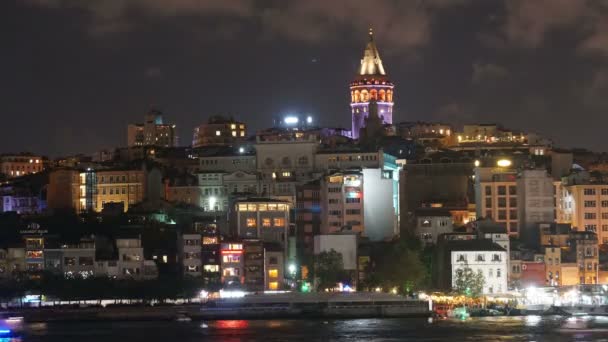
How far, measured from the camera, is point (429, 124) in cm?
11444

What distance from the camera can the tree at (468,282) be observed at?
63.4 meters

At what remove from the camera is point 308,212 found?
253 feet

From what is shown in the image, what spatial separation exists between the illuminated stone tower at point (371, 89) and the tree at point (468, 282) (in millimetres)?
53295

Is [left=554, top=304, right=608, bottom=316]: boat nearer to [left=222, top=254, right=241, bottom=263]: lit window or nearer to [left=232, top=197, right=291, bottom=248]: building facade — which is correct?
[left=222, top=254, right=241, bottom=263]: lit window

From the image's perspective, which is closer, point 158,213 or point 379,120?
point 158,213

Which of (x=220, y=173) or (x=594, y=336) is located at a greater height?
(x=220, y=173)

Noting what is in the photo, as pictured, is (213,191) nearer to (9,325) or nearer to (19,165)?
(9,325)

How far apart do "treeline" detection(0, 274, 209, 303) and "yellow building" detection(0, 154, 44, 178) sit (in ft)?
150

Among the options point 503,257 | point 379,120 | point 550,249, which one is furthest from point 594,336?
point 379,120

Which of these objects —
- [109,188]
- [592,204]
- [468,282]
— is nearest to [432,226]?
[468,282]

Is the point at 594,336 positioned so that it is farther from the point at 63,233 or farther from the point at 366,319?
the point at 63,233

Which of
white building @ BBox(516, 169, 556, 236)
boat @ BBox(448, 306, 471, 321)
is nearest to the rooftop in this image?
boat @ BBox(448, 306, 471, 321)

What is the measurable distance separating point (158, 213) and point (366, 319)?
1813cm

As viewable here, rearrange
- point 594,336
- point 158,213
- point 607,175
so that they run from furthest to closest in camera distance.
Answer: point 607,175 < point 158,213 < point 594,336
